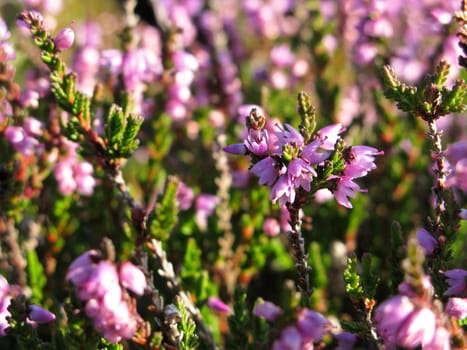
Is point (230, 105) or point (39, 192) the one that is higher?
point (230, 105)

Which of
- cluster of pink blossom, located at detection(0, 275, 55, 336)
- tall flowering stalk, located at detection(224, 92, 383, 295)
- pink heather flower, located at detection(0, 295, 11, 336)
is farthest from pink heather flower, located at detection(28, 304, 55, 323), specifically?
tall flowering stalk, located at detection(224, 92, 383, 295)

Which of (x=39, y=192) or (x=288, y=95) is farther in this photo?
(x=288, y=95)

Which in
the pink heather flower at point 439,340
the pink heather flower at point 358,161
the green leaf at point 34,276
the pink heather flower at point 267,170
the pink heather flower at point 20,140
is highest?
the pink heather flower at point 358,161

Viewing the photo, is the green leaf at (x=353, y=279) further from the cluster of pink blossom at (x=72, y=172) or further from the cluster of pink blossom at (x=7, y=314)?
the cluster of pink blossom at (x=72, y=172)

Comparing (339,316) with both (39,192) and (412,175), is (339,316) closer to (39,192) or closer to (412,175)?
(412,175)

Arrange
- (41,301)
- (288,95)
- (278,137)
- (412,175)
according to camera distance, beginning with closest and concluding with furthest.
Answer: (278,137), (41,301), (412,175), (288,95)

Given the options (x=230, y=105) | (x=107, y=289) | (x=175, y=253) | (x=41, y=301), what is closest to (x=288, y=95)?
(x=230, y=105)

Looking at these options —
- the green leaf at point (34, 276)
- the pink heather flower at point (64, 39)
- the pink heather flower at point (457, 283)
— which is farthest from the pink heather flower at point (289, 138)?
the green leaf at point (34, 276)

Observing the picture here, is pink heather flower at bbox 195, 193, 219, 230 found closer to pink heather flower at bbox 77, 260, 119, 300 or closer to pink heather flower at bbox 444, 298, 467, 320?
pink heather flower at bbox 77, 260, 119, 300
